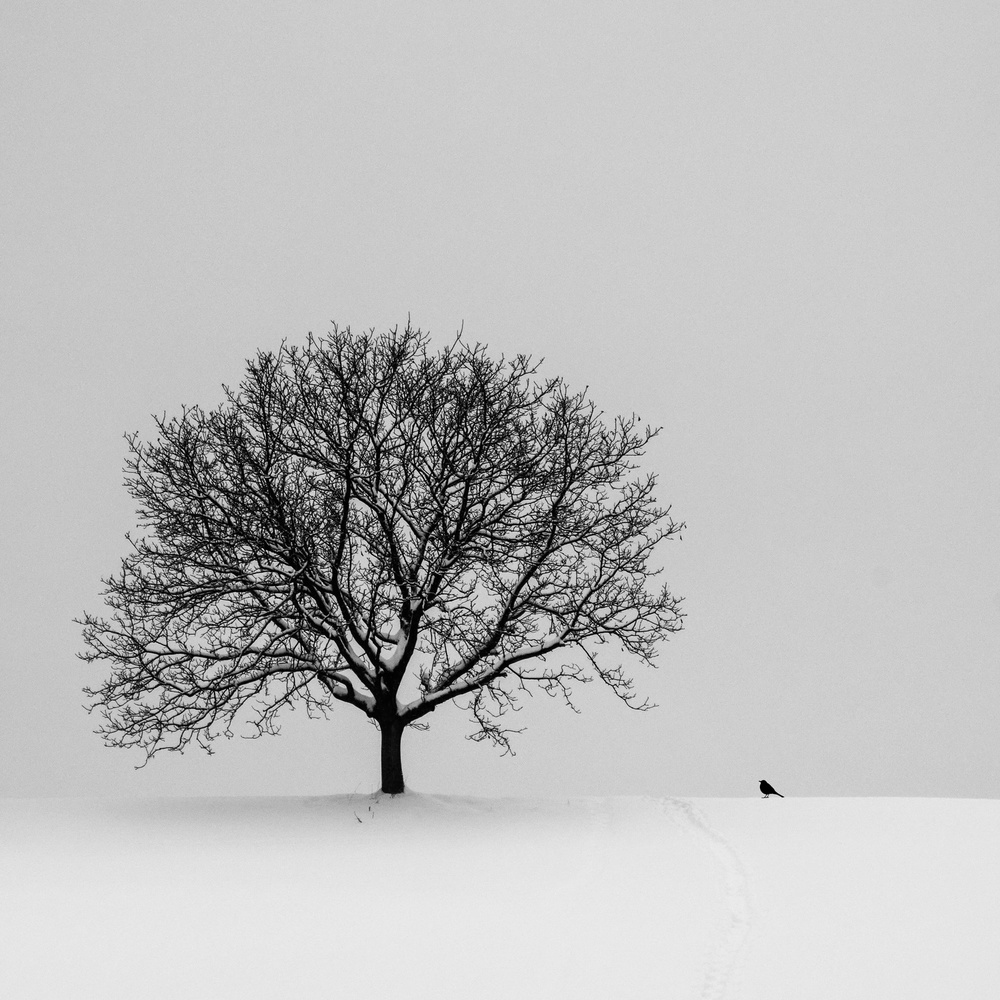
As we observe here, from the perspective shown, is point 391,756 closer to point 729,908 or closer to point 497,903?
point 497,903

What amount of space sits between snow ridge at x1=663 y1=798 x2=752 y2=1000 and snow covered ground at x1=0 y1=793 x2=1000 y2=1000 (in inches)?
1.7

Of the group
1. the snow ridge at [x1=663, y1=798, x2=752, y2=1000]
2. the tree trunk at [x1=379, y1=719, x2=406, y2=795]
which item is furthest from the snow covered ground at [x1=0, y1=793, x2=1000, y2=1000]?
the tree trunk at [x1=379, y1=719, x2=406, y2=795]

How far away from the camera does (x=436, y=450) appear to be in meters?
Answer: 22.1

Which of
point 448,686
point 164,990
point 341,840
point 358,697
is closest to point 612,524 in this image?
point 448,686

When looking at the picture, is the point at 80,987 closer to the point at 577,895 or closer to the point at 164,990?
the point at 164,990

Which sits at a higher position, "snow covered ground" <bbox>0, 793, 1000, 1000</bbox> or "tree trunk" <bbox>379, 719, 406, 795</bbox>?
"tree trunk" <bbox>379, 719, 406, 795</bbox>

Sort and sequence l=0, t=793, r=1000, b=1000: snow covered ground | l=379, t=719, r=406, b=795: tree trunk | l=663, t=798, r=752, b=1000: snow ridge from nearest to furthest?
l=663, t=798, r=752, b=1000: snow ridge, l=0, t=793, r=1000, b=1000: snow covered ground, l=379, t=719, r=406, b=795: tree trunk

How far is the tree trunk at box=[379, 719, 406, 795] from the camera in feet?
75.7

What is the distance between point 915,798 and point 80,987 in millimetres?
19669

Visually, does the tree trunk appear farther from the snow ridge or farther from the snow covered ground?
the snow ridge

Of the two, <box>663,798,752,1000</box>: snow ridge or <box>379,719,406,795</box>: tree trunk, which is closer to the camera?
<box>663,798,752,1000</box>: snow ridge

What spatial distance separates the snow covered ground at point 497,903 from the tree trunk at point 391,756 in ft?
1.87

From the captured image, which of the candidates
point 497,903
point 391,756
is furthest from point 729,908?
point 391,756

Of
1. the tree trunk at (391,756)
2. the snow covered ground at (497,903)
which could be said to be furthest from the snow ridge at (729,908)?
the tree trunk at (391,756)
